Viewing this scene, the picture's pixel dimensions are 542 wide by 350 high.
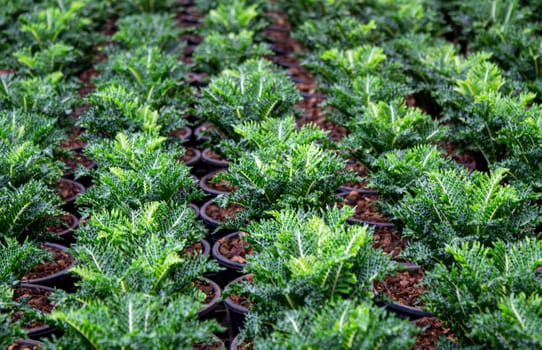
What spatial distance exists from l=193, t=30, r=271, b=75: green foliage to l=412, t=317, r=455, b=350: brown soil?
3201 millimetres

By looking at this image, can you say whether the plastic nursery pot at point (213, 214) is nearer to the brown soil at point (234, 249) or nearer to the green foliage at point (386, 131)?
the brown soil at point (234, 249)

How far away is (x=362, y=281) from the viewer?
3.46 meters

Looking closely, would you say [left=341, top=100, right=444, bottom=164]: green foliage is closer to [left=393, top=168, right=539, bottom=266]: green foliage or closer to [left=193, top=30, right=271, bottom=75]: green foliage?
[left=393, top=168, right=539, bottom=266]: green foliage

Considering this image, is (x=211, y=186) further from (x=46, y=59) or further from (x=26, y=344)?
(x=26, y=344)

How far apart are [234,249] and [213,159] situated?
132 centimetres

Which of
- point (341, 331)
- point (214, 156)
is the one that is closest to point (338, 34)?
point (214, 156)

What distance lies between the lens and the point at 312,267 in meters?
3.37

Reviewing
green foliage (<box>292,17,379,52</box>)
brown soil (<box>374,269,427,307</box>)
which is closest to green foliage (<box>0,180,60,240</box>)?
brown soil (<box>374,269,427,307</box>)

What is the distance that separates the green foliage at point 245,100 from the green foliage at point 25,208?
1411 millimetres

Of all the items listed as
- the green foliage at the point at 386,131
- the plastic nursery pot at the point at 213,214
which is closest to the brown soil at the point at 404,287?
the green foliage at the point at 386,131

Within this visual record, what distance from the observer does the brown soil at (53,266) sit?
184 inches

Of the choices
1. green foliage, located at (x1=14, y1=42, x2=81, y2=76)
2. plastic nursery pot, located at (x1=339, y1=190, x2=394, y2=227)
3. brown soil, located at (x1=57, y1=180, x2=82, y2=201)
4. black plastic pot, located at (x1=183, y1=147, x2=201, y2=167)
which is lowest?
brown soil, located at (x1=57, y1=180, x2=82, y2=201)

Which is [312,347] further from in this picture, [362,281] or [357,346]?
[362,281]

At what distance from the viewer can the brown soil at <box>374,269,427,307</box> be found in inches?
171
